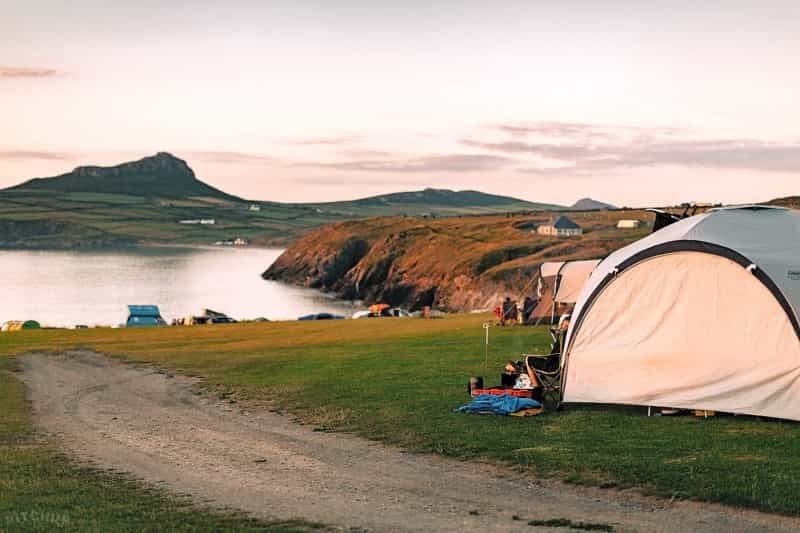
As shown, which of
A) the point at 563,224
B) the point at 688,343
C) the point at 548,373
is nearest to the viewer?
the point at 688,343

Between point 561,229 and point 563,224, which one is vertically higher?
point 563,224

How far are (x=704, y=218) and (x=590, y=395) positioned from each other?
4644 mm

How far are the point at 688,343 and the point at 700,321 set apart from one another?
535mm

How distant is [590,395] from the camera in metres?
20.5

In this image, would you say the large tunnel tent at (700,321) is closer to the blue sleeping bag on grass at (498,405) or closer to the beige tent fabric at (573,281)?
the blue sleeping bag on grass at (498,405)

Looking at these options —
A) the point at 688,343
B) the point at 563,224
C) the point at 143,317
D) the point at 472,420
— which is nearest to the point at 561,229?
the point at 563,224

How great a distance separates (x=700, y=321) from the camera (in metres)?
19.6

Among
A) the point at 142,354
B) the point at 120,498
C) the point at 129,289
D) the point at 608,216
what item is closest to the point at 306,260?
the point at 129,289

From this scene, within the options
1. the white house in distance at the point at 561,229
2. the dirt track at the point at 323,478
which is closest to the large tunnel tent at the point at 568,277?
the dirt track at the point at 323,478

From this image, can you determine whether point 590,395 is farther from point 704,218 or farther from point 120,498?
point 120,498

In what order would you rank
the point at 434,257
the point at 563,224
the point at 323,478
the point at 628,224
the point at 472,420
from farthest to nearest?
the point at 628,224 < the point at 563,224 < the point at 434,257 < the point at 472,420 < the point at 323,478

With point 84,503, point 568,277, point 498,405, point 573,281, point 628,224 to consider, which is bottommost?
point 84,503

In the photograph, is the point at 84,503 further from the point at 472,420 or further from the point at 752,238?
the point at 752,238

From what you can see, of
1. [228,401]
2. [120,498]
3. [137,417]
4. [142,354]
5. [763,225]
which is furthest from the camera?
[142,354]
